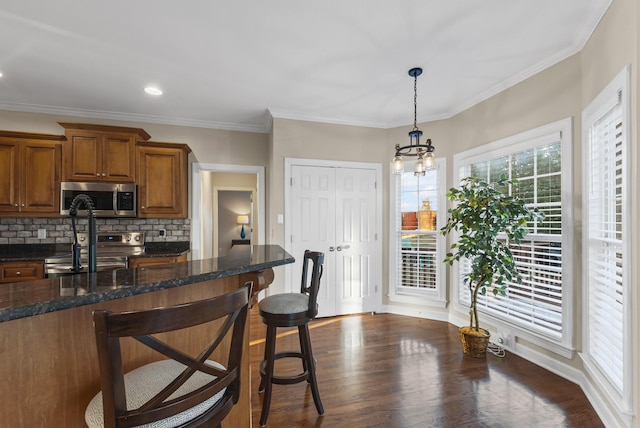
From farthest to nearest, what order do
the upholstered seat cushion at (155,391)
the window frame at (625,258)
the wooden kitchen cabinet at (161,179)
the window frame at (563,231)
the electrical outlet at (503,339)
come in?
the wooden kitchen cabinet at (161,179) → the electrical outlet at (503,339) → the window frame at (563,231) → the window frame at (625,258) → the upholstered seat cushion at (155,391)

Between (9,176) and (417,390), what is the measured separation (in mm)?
4627

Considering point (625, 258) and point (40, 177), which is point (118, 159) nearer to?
point (40, 177)

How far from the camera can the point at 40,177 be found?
3461 mm

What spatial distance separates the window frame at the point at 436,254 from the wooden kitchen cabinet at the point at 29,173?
404 centimetres

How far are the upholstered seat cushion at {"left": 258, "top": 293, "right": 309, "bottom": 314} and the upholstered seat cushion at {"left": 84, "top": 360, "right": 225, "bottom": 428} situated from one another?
2.68 feet

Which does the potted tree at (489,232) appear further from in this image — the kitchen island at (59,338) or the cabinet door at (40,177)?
the cabinet door at (40,177)

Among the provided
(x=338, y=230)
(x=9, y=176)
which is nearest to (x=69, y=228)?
(x=9, y=176)

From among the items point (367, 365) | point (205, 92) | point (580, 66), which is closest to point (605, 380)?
point (367, 365)

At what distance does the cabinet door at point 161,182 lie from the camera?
3773 millimetres

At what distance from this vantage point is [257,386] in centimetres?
235

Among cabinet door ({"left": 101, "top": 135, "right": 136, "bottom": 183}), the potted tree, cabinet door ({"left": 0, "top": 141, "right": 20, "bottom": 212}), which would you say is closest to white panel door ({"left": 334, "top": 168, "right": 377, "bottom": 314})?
the potted tree

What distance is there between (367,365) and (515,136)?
2530 mm

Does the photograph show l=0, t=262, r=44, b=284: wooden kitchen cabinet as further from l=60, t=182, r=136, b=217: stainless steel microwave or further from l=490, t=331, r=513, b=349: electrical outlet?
l=490, t=331, r=513, b=349: electrical outlet

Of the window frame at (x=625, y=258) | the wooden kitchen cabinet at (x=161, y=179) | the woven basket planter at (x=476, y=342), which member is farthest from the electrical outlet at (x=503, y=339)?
the wooden kitchen cabinet at (x=161, y=179)
